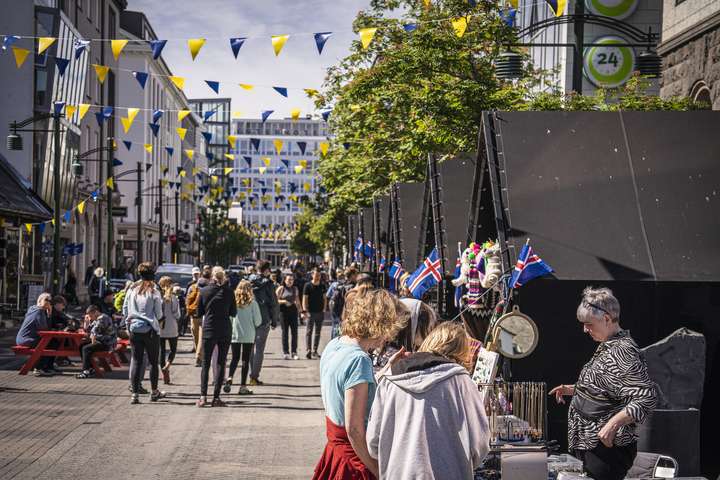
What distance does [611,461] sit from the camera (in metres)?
5.79

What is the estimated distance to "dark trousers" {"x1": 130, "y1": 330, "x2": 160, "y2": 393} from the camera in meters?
13.8

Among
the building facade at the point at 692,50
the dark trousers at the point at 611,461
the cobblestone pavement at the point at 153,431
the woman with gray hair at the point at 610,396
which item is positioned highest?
the building facade at the point at 692,50

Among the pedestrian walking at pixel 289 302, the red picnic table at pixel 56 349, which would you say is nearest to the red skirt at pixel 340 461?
the red picnic table at pixel 56 349

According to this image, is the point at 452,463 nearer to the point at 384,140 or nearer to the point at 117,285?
the point at 384,140

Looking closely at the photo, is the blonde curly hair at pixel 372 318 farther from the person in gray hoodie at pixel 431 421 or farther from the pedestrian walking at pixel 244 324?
the pedestrian walking at pixel 244 324

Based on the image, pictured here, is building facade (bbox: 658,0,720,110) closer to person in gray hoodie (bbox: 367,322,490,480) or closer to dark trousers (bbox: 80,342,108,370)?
dark trousers (bbox: 80,342,108,370)

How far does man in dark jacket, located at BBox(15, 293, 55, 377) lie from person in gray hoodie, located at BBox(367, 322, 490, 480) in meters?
13.9

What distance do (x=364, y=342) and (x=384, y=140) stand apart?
1959 centimetres

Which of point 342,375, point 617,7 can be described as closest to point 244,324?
point 342,375

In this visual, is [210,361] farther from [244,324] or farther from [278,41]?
[278,41]

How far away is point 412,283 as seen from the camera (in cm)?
1405

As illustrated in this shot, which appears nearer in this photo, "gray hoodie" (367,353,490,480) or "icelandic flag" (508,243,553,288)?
"gray hoodie" (367,353,490,480)

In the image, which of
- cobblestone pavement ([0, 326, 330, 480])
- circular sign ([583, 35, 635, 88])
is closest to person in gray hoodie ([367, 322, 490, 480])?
cobblestone pavement ([0, 326, 330, 480])

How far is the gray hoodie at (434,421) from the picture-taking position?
4.57 meters
